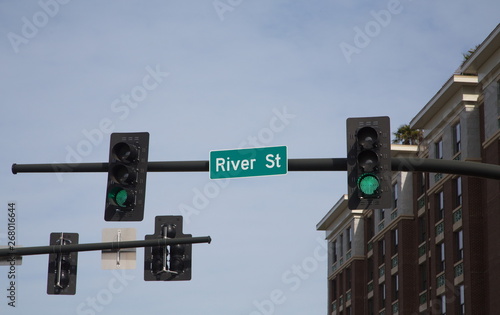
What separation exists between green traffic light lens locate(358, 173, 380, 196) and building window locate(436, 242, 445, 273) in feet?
137

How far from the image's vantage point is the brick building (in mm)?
47312

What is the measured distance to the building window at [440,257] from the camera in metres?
53.4

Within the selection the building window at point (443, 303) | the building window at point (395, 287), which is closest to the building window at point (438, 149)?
the building window at point (443, 303)

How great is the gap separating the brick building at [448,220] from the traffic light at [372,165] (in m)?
32.8

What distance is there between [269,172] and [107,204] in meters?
2.46

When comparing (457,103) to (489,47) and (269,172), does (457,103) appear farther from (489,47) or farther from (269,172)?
(269,172)

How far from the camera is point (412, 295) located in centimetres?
5859

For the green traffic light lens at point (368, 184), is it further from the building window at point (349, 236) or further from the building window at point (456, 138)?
the building window at point (349, 236)

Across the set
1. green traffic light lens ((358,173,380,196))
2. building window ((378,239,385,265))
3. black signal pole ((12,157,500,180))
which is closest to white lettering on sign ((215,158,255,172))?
black signal pole ((12,157,500,180))

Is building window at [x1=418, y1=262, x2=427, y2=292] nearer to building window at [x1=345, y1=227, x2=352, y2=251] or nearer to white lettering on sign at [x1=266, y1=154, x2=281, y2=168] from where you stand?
building window at [x1=345, y1=227, x2=352, y2=251]

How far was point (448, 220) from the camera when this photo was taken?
52.0 meters

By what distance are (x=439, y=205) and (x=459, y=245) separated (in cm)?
432

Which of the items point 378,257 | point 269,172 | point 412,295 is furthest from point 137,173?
point 378,257

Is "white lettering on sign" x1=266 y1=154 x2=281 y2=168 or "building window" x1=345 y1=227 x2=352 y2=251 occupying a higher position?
"building window" x1=345 y1=227 x2=352 y2=251
